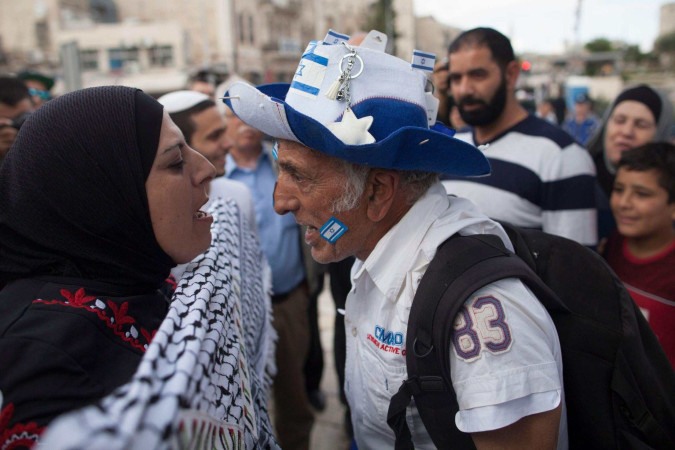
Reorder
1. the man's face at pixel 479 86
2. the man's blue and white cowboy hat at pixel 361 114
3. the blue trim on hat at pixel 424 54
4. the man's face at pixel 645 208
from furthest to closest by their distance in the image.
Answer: the man's face at pixel 479 86 < the man's face at pixel 645 208 < the blue trim on hat at pixel 424 54 < the man's blue and white cowboy hat at pixel 361 114

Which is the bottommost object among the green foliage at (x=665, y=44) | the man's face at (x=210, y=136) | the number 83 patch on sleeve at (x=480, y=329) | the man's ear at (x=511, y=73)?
the number 83 patch on sleeve at (x=480, y=329)

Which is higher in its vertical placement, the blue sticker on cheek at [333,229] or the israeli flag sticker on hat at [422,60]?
the israeli flag sticker on hat at [422,60]

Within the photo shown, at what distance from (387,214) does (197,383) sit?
0.79m

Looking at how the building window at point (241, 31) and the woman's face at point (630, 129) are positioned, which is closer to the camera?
the woman's face at point (630, 129)

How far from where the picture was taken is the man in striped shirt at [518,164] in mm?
2549

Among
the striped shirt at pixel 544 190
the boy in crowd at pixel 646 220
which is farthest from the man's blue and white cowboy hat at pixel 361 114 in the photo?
the boy in crowd at pixel 646 220

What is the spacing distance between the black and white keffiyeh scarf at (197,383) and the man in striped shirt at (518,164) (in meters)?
1.36

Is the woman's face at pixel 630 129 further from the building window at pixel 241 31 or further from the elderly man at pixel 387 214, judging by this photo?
the building window at pixel 241 31

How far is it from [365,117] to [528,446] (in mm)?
949

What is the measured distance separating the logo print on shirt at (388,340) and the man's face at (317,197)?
265mm

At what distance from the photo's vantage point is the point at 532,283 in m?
1.31

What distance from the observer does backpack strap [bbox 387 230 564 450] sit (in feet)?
4.05

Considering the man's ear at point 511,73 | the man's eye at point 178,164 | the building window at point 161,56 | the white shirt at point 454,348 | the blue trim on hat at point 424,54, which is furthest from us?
the building window at point 161,56

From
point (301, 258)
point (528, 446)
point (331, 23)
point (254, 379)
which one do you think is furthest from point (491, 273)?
point (331, 23)
